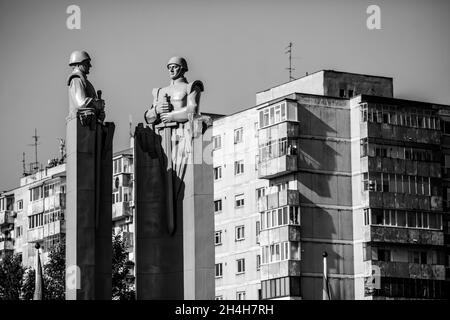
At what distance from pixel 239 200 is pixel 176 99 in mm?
53432

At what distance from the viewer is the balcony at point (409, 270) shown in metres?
90.1

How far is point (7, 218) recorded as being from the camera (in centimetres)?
11662

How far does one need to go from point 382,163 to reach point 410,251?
5.44 m

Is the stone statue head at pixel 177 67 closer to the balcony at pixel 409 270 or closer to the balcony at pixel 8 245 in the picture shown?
the balcony at pixel 409 270

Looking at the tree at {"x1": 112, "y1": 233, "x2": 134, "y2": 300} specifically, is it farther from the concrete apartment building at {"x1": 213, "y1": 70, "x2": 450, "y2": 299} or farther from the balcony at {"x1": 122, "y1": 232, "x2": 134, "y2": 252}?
the balcony at {"x1": 122, "y1": 232, "x2": 134, "y2": 252}

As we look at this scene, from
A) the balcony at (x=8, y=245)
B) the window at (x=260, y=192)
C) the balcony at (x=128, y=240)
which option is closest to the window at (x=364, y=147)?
the window at (x=260, y=192)

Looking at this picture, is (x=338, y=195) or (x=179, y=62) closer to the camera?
(x=179, y=62)

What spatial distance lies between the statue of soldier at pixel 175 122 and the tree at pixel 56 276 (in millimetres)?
37123

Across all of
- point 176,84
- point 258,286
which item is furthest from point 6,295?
point 176,84

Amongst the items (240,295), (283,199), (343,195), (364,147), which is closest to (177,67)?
(283,199)

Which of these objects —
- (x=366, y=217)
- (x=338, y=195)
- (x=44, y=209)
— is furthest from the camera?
(x=44, y=209)

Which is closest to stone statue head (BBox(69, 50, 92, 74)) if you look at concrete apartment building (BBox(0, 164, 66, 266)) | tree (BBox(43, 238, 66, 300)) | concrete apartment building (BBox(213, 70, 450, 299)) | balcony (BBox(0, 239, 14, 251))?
tree (BBox(43, 238, 66, 300))

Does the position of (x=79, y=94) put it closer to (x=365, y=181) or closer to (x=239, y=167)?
(x=365, y=181)

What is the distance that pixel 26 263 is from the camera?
110000mm
